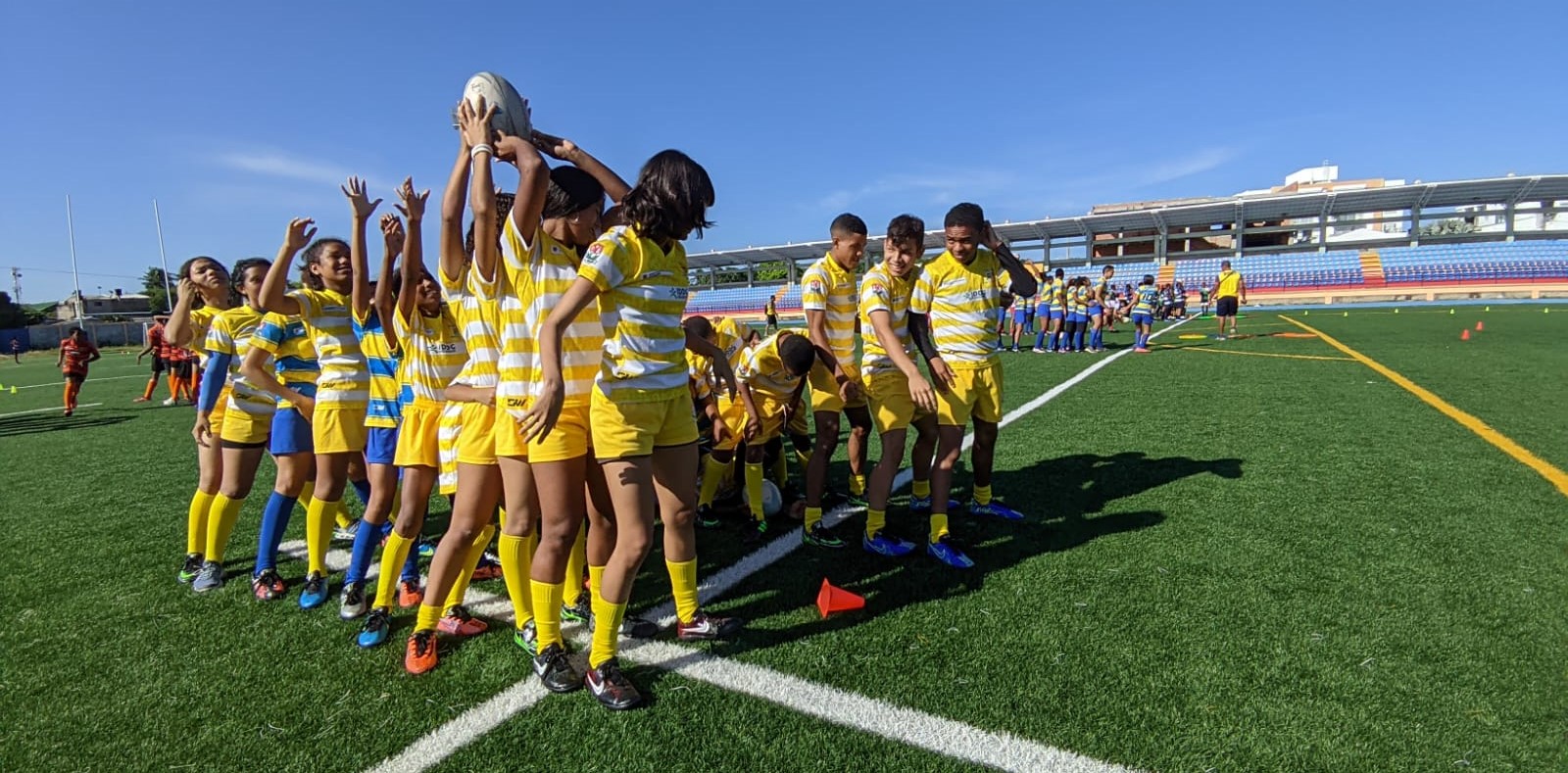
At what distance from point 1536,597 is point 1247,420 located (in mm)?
4395

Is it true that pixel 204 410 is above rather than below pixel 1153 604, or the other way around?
above

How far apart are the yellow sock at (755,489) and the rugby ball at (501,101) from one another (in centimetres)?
257

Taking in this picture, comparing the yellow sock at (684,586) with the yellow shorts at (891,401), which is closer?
the yellow sock at (684,586)

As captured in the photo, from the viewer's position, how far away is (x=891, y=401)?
425 cm

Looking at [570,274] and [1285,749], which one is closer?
[1285,749]

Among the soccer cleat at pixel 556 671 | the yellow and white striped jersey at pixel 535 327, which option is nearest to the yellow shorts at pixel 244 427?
the yellow and white striped jersey at pixel 535 327

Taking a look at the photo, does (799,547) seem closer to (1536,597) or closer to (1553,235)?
(1536,597)

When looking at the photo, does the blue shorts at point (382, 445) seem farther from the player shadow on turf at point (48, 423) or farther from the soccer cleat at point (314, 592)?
the player shadow on turf at point (48, 423)

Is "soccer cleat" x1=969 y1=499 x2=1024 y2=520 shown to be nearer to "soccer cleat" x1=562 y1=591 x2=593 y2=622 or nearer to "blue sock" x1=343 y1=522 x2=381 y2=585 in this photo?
"soccer cleat" x1=562 y1=591 x2=593 y2=622

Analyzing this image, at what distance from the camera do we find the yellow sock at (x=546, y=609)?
2852mm

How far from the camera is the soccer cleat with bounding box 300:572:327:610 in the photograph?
377 centimetres

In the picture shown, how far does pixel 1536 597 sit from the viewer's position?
3330 millimetres

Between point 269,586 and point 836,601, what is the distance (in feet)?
10.1

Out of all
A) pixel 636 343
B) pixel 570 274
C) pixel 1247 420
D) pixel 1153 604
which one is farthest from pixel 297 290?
pixel 1247 420
